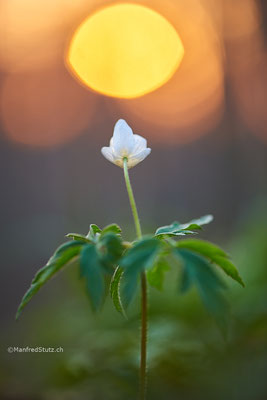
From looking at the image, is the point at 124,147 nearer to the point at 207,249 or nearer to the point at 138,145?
the point at 138,145

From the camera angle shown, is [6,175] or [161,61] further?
[161,61]

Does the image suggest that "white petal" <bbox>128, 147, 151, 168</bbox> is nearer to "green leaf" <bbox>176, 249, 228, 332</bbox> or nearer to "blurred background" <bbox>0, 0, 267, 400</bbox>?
"green leaf" <bbox>176, 249, 228, 332</bbox>

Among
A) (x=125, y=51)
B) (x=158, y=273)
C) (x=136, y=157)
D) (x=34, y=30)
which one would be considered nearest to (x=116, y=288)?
(x=158, y=273)

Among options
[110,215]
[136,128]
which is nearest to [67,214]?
[110,215]

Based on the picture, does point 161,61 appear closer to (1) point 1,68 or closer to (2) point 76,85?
(2) point 76,85

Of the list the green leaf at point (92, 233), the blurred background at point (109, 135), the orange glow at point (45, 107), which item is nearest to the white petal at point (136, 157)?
the green leaf at point (92, 233)

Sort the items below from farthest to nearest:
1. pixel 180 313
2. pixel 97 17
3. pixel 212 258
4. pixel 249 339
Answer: pixel 97 17, pixel 180 313, pixel 249 339, pixel 212 258

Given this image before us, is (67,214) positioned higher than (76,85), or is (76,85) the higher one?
(76,85)
